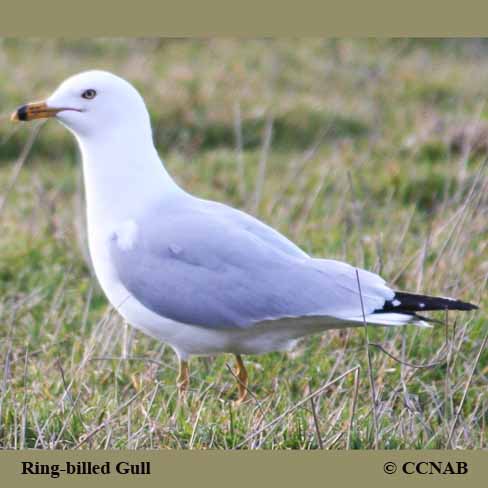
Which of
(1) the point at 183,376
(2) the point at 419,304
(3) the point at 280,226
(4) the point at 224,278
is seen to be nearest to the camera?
(2) the point at 419,304

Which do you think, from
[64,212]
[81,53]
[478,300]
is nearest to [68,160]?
[64,212]

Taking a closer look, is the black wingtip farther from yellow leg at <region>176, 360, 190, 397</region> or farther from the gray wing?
yellow leg at <region>176, 360, 190, 397</region>

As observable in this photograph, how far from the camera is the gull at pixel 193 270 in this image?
185 inches

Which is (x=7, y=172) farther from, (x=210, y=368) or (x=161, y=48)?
(x=210, y=368)

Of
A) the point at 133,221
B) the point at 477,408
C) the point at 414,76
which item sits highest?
the point at 414,76

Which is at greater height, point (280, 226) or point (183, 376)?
point (280, 226)

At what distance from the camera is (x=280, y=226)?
6.93 metres

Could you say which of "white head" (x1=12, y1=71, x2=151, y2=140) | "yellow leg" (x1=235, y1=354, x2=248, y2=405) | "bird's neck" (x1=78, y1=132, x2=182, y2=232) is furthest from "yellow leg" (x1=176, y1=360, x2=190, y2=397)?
"white head" (x1=12, y1=71, x2=151, y2=140)

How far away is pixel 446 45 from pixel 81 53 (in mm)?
3545

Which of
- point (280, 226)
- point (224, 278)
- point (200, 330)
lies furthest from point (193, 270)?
point (280, 226)

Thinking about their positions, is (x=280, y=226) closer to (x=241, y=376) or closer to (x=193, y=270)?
(x=241, y=376)

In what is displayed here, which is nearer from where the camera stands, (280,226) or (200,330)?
(200,330)

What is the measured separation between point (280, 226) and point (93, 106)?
215cm

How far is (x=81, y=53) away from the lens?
10609 millimetres
